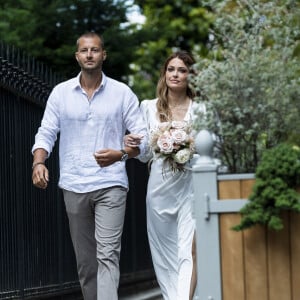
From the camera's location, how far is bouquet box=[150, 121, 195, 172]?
8523mm

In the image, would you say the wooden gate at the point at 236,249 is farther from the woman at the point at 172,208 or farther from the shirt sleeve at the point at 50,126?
the woman at the point at 172,208

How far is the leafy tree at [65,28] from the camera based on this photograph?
17.6 m

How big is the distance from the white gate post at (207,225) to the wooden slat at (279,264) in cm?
27

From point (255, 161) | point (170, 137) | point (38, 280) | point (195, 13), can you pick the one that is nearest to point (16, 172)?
point (38, 280)

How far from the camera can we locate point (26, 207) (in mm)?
10031

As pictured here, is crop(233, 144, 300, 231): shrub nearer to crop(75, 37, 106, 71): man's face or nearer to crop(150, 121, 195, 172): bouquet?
crop(150, 121, 195, 172): bouquet

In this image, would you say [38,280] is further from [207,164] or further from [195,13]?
[195,13]

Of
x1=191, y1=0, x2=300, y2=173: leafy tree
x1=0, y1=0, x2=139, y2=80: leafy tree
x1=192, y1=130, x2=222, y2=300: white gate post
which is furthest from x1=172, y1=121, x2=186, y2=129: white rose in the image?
x1=0, y1=0, x2=139, y2=80: leafy tree

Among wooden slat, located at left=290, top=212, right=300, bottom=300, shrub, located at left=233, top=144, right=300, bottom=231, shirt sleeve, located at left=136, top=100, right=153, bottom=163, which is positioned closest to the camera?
shrub, located at left=233, top=144, right=300, bottom=231

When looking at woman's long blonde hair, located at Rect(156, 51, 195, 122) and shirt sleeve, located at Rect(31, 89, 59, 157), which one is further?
woman's long blonde hair, located at Rect(156, 51, 195, 122)

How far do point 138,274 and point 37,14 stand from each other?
539 centimetres

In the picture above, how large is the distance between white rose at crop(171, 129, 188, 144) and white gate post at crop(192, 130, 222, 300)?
7.82 feet

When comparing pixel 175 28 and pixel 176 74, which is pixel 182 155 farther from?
pixel 175 28

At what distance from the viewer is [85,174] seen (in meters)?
8.50
